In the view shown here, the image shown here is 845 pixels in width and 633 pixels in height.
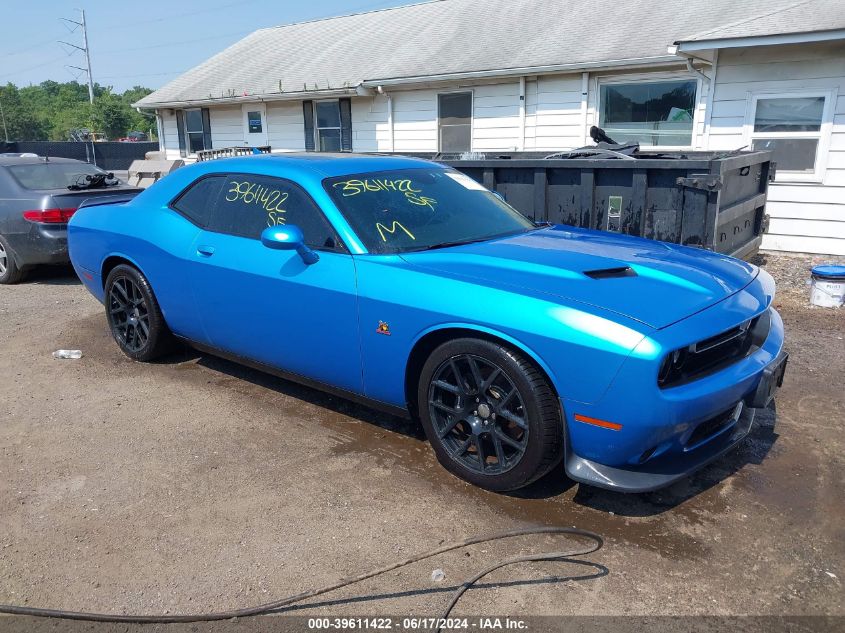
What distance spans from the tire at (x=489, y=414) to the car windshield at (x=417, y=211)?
2.58 feet

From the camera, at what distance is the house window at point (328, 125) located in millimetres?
14727

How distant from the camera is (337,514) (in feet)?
10.5

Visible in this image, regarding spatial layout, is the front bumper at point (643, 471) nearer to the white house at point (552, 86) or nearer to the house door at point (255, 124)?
the white house at point (552, 86)

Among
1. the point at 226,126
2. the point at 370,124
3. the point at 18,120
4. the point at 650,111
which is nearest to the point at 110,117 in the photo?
the point at 18,120

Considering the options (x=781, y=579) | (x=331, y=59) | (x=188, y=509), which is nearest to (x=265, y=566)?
(x=188, y=509)

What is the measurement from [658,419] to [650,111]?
30.1 feet

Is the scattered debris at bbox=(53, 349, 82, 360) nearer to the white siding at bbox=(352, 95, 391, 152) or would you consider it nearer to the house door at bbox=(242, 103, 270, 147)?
the white siding at bbox=(352, 95, 391, 152)

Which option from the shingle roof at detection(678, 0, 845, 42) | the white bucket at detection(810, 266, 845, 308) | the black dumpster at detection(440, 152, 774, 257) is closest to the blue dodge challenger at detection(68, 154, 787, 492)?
the black dumpster at detection(440, 152, 774, 257)

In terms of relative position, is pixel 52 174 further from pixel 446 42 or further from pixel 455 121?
pixel 446 42

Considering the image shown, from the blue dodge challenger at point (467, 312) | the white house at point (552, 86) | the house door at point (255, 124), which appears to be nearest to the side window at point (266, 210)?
the blue dodge challenger at point (467, 312)

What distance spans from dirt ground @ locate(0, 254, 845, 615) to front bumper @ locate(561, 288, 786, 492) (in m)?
0.31

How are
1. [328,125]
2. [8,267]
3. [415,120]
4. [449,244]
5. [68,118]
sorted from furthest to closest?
[68,118] → [328,125] → [415,120] → [8,267] → [449,244]

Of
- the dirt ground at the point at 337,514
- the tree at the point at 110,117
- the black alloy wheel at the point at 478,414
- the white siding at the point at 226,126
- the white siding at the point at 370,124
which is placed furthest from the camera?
the tree at the point at 110,117

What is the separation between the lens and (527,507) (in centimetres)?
322
